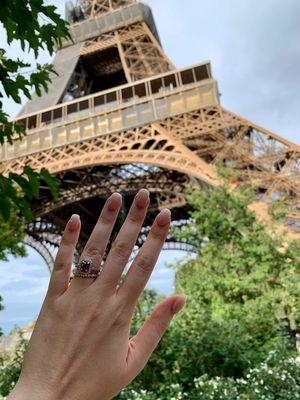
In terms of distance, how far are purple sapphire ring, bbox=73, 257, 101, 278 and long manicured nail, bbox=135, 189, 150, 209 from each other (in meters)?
0.29

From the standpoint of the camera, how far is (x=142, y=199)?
1.58 meters

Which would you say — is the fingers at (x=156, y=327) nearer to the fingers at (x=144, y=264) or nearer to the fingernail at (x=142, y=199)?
the fingers at (x=144, y=264)

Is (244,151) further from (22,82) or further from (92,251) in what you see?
(92,251)

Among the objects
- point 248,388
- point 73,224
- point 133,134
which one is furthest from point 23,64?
point 133,134

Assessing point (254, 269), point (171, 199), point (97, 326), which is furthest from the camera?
point (171, 199)

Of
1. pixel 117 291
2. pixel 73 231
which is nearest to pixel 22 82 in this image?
pixel 73 231

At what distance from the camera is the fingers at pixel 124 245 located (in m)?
1.54

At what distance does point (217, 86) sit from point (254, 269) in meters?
11.4

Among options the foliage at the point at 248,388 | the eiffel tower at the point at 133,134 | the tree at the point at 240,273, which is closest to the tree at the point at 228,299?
the tree at the point at 240,273

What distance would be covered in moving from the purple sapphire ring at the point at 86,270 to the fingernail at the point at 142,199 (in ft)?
0.95

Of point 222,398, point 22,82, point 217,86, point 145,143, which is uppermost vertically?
point 217,86

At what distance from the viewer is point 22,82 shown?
282 cm

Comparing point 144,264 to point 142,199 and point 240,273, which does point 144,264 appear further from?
point 240,273

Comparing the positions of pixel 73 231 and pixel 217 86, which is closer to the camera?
pixel 73 231
